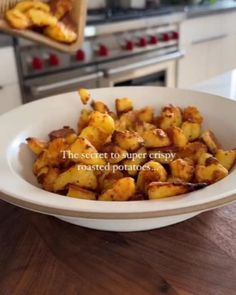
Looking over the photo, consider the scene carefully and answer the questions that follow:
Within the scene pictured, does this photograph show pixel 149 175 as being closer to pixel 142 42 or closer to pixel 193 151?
pixel 193 151

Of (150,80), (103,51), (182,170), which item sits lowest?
(150,80)

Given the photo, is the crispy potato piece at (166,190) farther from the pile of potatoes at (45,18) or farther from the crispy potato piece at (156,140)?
the pile of potatoes at (45,18)

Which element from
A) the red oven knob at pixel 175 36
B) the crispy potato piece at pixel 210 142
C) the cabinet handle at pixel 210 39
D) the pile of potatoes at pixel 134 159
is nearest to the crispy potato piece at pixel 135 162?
the pile of potatoes at pixel 134 159

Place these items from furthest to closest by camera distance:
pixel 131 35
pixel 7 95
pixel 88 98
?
pixel 131 35 < pixel 7 95 < pixel 88 98

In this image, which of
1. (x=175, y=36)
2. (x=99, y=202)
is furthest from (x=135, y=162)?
(x=175, y=36)

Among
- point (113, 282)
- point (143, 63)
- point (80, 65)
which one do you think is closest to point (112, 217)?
point (113, 282)

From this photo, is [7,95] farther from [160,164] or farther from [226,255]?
[226,255]

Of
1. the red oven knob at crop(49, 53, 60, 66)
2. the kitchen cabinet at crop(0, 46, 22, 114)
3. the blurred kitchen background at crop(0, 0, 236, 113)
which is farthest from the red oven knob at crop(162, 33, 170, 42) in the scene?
Result: the kitchen cabinet at crop(0, 46, 22, 114)
